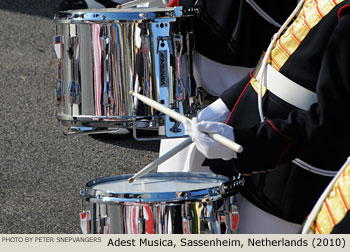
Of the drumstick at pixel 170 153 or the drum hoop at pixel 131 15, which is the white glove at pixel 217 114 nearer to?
the drumstick at pixel 170 153

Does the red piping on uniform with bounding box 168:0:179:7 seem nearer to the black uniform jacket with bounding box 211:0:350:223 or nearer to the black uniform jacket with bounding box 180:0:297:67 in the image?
the black uniform jacket with bounding box 180:0:297:67

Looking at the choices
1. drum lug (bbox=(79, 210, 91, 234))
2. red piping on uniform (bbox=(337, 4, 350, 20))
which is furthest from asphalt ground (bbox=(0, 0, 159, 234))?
red piping on uniform (bbox=(337, 4, 350, 20))

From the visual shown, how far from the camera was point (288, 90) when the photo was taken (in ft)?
5.74

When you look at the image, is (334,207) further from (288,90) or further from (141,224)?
(141,224)

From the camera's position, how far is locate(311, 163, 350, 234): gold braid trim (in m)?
1.34

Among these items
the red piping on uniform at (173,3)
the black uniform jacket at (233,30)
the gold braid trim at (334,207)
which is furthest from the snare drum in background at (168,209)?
the red piping on uniform at (173,3)

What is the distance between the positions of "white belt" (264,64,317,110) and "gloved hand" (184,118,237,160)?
16 centimetres

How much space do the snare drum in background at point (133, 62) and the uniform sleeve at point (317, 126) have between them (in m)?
1.03

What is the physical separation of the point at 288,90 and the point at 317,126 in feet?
0.49

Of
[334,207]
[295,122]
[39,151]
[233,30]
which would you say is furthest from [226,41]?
[39,151]

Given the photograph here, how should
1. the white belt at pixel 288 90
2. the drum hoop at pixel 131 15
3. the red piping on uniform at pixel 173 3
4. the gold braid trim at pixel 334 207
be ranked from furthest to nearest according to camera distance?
the red piping on uniform at pixel 173 3 < the drum hoop at pixel 131 15 < the white belt at pixel 288 90 < the gold braid trim at pixel 334 207

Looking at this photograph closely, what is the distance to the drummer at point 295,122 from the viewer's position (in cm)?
162

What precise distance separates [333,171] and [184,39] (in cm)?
104

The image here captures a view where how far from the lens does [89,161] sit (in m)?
4.31
